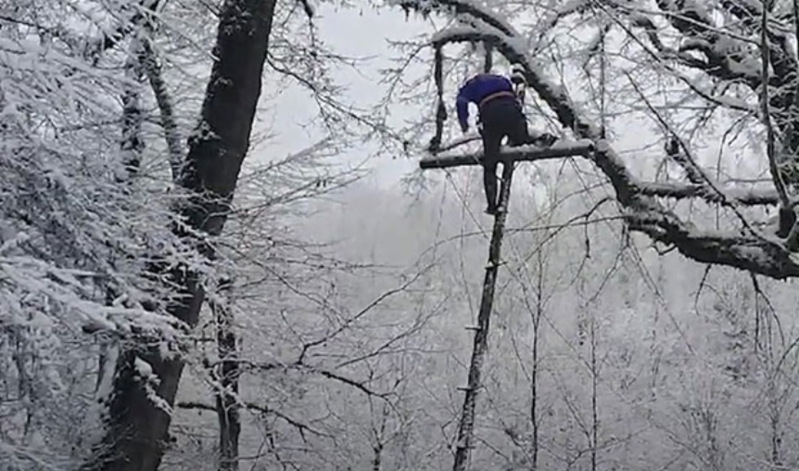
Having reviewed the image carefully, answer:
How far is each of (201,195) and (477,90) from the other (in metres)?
1.92

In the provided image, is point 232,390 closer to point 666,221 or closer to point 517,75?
point 517,75

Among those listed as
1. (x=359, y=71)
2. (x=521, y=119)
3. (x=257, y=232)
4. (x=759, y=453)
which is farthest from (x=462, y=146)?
(x=759, y=453)

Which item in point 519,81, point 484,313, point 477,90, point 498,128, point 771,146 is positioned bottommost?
point 771,146

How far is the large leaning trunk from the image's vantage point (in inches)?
166

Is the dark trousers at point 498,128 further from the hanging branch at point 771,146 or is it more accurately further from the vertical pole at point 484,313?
the hanging branch at point 771,146

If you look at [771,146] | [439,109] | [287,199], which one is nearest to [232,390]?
[287,199]

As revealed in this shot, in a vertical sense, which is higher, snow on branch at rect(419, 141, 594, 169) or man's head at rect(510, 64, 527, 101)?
man's head at rect(510, 64, 527, 101)

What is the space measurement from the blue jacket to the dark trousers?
0.37ft

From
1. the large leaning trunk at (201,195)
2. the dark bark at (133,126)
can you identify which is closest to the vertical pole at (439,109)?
the large leaning trunk at (201,195)

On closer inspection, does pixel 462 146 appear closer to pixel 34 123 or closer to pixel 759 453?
pixel 34 123

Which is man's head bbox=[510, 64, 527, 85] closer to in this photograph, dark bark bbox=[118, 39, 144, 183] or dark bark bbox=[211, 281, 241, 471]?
dark bark bbox=[118, 39, 144, 183]

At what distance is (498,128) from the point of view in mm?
5156

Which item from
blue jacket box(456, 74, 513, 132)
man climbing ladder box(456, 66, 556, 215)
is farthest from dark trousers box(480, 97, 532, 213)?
blue jacket box(456, 74, 513, 132)

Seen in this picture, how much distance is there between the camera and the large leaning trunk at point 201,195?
4.21 metres
